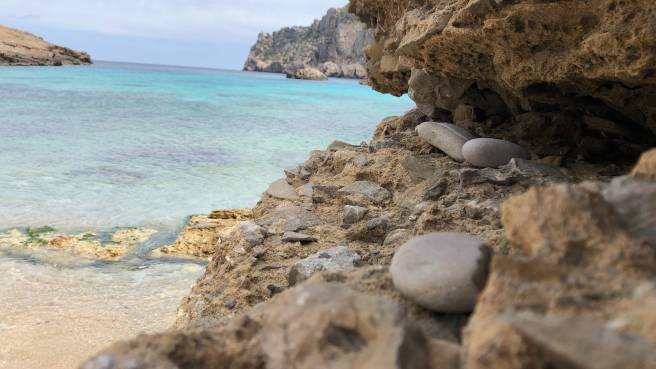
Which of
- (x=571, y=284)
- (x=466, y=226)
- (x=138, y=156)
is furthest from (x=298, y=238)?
(x=138, y=156)

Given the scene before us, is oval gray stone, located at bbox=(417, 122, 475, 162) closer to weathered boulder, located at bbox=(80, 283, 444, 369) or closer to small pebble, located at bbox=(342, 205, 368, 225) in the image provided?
small pebble, located at bbox=(342, 205, 368, 225)

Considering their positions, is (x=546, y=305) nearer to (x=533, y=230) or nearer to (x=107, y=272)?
(x=533, y=230)

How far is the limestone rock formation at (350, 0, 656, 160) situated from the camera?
9.18 ft

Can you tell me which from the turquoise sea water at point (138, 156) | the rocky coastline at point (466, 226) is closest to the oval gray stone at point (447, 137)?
the rocky coastline at point (466, 226)

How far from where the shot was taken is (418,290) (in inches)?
69.2

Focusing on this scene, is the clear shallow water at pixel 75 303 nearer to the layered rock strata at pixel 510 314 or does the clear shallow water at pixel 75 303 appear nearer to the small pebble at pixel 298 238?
the small pebble at pixel 298 238

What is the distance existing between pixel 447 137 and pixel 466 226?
1.68 meters

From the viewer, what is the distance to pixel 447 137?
469 centimetres

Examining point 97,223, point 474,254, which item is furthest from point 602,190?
point 97,223

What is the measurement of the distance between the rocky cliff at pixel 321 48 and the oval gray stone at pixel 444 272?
8684cm

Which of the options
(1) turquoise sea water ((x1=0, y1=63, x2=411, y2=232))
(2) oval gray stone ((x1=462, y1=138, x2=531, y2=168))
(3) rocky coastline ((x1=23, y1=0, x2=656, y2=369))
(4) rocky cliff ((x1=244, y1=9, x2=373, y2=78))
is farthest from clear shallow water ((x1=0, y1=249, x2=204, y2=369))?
(4) rocky cliff ((x1=244, y1=9, x2=373, y2=78))

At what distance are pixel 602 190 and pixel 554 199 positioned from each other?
0.25m

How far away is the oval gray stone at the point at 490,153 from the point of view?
405 centimetres

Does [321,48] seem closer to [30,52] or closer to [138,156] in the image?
[30,52]
